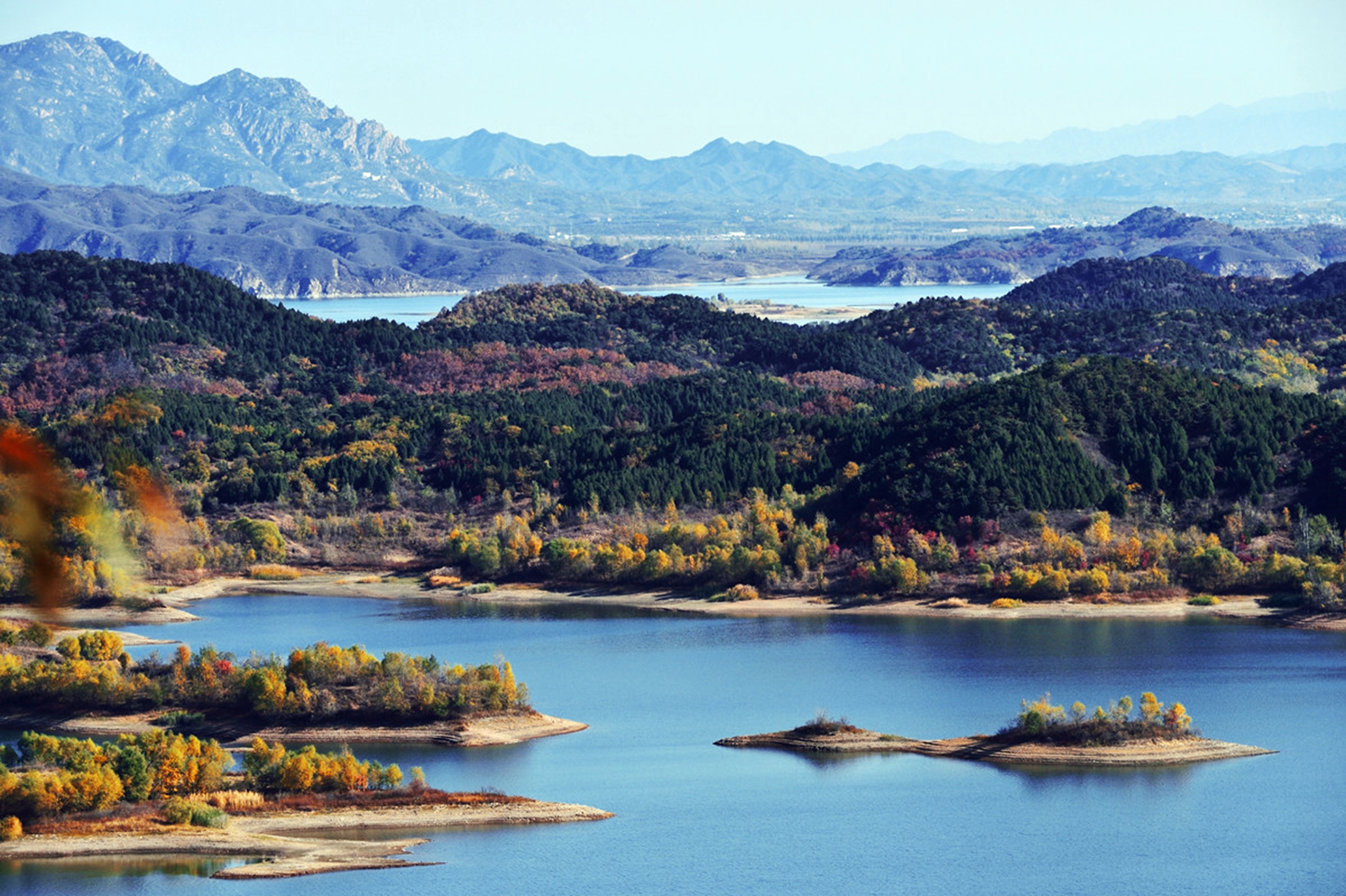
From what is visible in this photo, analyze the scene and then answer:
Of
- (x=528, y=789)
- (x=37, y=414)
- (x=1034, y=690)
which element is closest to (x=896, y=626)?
(x=1034, y=690)

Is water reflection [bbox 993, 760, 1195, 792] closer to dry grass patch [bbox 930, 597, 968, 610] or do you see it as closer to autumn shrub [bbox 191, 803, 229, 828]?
autumn shrub [bbox 191, 803, 229, 828]

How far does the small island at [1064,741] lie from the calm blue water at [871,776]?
1.28m

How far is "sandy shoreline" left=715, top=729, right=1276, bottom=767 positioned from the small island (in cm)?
2

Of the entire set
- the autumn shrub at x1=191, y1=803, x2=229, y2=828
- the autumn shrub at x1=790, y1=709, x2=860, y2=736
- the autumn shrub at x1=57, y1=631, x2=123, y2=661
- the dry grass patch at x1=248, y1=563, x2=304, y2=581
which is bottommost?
the autumn shrub at x1=191, y1=803, x2=229, y2=828

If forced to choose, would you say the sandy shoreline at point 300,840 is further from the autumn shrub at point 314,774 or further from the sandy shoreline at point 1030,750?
the sandy shoreline at point 1030,750

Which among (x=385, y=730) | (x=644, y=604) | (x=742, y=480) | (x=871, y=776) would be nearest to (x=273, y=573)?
(x=644, y=604)

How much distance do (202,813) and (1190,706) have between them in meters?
40.8

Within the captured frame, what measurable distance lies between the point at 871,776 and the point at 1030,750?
6687mm

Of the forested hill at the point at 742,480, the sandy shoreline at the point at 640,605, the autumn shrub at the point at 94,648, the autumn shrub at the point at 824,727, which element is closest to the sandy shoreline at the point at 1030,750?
the autumn shrub at the point at 824,727

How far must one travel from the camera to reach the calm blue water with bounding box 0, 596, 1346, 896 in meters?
56.2

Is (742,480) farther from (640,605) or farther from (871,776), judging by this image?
(871,776)

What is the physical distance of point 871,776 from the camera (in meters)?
70.8

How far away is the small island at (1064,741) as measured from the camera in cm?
7219

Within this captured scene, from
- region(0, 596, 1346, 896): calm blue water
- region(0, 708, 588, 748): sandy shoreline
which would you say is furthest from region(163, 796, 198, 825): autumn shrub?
region(0, 708, 588, 748): sandy shoreline
